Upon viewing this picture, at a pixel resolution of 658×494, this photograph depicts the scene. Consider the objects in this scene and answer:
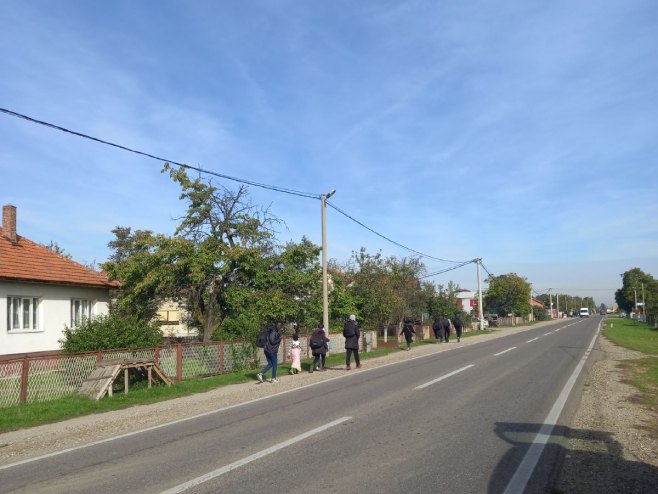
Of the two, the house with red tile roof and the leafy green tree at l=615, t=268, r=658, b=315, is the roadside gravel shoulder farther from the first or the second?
the leafy green tree at l=615, t=268, r=658, b=315

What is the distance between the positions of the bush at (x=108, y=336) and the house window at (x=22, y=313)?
10.7 feet

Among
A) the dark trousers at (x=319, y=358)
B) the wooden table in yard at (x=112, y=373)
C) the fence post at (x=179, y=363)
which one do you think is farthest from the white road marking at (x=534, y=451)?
the fence post at (x=179, y=363)

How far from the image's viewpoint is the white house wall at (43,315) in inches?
717

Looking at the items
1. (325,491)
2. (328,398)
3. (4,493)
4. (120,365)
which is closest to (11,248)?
(120,365)

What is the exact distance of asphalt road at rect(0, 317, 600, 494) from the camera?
5.64 metres

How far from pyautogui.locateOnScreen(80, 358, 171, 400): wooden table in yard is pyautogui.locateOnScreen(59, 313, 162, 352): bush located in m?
2.23

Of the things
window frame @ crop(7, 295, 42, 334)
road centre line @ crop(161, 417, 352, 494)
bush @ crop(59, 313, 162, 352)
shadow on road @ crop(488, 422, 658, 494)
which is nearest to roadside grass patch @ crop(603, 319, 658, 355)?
shadow on road @ crop(488, 422, 658, 494)

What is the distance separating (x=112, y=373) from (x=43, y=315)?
869 cm

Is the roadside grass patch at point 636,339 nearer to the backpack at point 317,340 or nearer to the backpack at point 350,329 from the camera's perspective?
the backpack at point 350,329

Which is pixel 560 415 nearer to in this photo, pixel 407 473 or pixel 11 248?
pixel 407 473

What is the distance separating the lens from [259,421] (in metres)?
9.30

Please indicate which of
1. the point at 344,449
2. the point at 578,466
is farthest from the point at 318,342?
the point at 578,466

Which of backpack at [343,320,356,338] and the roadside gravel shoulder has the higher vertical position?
backpack at [343,320,356,338]

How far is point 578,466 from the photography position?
6.02m
